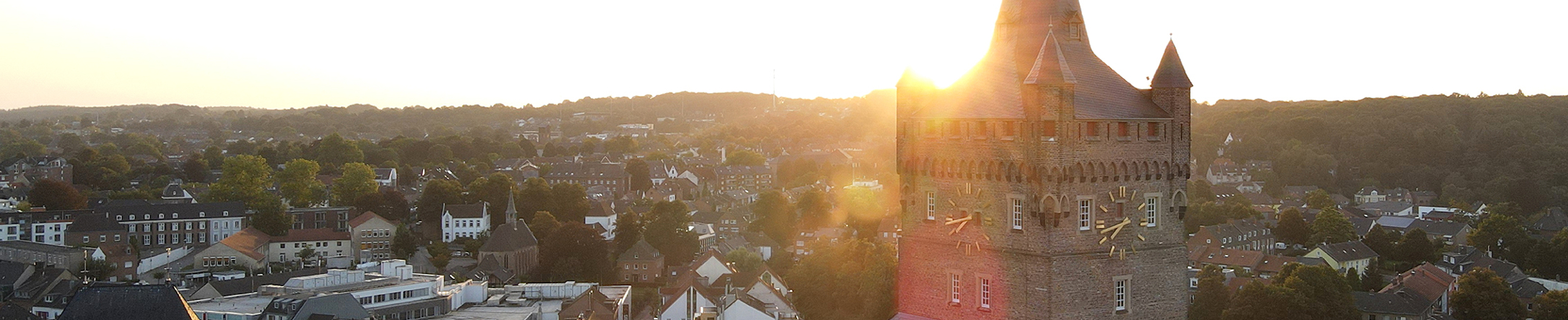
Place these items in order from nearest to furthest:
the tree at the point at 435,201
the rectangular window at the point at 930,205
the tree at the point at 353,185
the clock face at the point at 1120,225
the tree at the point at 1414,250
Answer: the clock face at the point at 1120,225, the rectangular window at the point at 930,205, the tree at the point at 1414,250, the tree at the point at 435,201, the tree at the point at 353,185

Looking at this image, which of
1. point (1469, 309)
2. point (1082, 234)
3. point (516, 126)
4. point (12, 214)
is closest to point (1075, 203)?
point (1082, 234)

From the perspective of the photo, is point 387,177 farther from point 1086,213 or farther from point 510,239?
point 1086,213

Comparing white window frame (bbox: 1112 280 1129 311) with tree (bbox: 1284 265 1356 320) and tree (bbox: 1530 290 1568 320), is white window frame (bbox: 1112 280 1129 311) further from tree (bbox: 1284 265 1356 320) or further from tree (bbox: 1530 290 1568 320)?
tree (bbox: 1530 290 1568 320)

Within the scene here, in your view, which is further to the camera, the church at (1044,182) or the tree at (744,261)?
the tree at (744,261)

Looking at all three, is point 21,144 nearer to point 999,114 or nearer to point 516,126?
point 516,126

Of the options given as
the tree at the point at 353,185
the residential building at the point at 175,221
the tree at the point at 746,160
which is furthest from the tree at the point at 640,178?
the residential building at the point at 175,221

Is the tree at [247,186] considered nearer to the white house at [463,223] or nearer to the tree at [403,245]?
the tree at [403,245]
